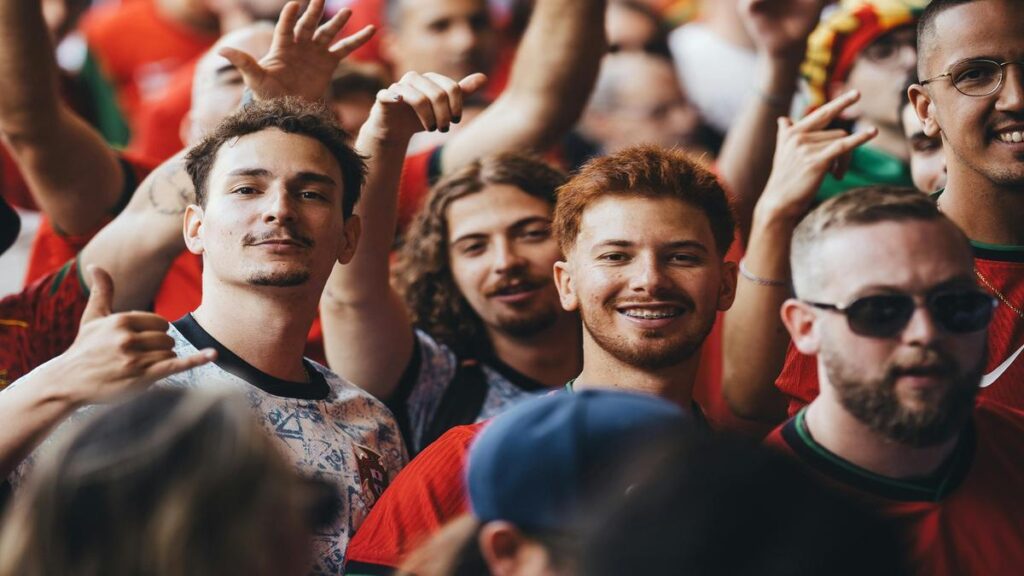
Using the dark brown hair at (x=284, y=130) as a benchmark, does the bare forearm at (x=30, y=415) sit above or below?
below

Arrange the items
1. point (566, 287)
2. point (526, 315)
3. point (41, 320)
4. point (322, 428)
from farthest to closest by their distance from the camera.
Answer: point (526, 315) → point (41, 320) → point (566, 287) → point (322, 428)

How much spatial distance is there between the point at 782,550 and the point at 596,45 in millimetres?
2970

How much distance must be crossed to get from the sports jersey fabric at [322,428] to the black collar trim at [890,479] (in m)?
1.06

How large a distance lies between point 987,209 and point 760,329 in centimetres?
66

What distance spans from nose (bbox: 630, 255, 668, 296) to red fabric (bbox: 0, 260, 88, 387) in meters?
1.53

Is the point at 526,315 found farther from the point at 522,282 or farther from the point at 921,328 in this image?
the point at 921,328

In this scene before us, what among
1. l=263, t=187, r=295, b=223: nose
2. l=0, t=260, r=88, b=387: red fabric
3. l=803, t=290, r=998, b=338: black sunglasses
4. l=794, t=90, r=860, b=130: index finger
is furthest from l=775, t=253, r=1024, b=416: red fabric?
l=0, t=260, r=88, b=387: red fabric

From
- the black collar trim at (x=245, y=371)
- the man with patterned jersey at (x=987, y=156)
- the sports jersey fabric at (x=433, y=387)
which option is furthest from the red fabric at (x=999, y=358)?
the black collar trim at (x=245, y=371)

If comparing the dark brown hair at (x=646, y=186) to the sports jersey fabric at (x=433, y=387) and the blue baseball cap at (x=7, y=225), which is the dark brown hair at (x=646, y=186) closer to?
the sports jersey fabric at (x=433, y=387)

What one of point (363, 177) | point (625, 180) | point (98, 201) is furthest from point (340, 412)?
point (98, 201)

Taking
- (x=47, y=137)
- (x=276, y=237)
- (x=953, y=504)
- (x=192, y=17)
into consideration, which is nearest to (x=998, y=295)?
(x=953, y=504)

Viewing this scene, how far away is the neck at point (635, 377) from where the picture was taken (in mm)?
3375

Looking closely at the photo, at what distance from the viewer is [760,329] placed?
3.68m

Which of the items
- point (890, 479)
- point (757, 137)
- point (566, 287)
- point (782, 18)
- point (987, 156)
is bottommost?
point (890, 479)
